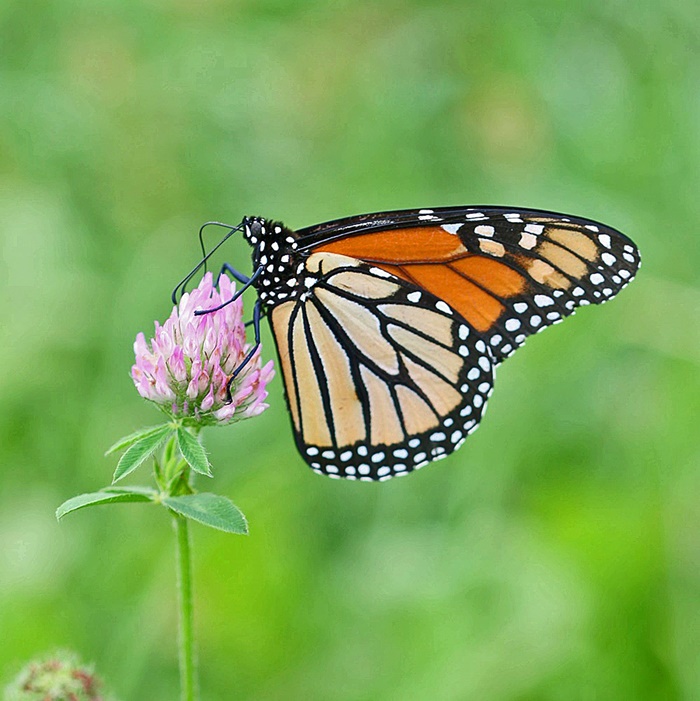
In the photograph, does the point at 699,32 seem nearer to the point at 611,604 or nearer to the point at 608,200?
the point at 608,200

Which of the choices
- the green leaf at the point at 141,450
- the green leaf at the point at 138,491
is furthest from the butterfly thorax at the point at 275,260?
the green leaf at the point at 138,491

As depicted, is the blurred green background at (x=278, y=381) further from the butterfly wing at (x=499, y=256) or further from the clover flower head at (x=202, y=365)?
the clover flower head at (x=202, y=365)

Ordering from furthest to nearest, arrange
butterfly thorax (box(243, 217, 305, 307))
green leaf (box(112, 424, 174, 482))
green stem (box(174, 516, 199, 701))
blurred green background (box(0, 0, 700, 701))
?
1. blurred green background (box(0, 0, 700, 701))
2. butterfly thorax (box(243, 217, 305, 307))
3. green leaf (box(112, 424, 174, 482))
4. green stem (box(174, 516, 199, 701))

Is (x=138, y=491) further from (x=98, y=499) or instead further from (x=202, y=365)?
(x=202, y=365)

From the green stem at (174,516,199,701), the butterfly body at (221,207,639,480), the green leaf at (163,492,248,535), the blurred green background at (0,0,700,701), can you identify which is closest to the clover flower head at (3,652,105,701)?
the green stem at (174,516,199,701)

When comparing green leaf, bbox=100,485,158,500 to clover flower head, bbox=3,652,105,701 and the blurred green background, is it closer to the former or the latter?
clover flower head, bbox=3,652,105,701

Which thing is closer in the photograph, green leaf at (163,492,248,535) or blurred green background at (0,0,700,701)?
green leaf at (163,492,248,535)

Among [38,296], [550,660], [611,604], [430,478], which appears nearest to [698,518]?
[611,604]

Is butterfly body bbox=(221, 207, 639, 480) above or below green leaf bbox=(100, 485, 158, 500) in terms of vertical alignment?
above

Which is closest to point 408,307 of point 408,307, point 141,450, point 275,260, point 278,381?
point 408,307
